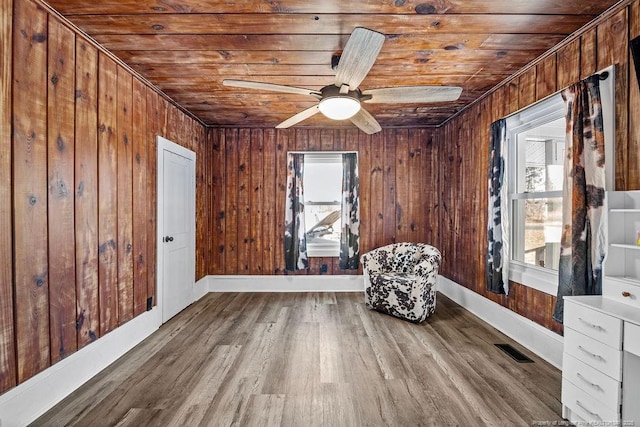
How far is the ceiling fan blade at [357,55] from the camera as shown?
162 cm

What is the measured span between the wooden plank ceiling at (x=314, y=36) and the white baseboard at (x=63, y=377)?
7.61ft

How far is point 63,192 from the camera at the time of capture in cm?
204

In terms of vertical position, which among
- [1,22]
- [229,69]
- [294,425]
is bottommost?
[294,425]

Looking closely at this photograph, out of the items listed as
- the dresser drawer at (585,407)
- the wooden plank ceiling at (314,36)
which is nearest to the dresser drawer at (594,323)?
the dresser drawer at (585,407)

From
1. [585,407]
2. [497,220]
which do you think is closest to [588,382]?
[585,407]

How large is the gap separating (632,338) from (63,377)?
3318 millimetres

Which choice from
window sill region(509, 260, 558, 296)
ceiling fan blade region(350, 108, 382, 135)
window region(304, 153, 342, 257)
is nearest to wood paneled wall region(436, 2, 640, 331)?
window sill region(509, 260, 558, 296)

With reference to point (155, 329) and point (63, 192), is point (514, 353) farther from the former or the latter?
point (63, 192)

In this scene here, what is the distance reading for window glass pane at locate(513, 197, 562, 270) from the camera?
2.73m

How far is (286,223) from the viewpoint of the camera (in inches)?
180

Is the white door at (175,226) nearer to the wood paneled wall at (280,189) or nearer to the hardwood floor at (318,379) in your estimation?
the hardwood floor at (318,379)

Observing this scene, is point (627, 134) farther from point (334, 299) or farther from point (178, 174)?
point (178, 174)

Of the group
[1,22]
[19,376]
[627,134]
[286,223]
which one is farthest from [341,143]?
[19,376]

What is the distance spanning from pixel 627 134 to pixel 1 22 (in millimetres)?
3727
